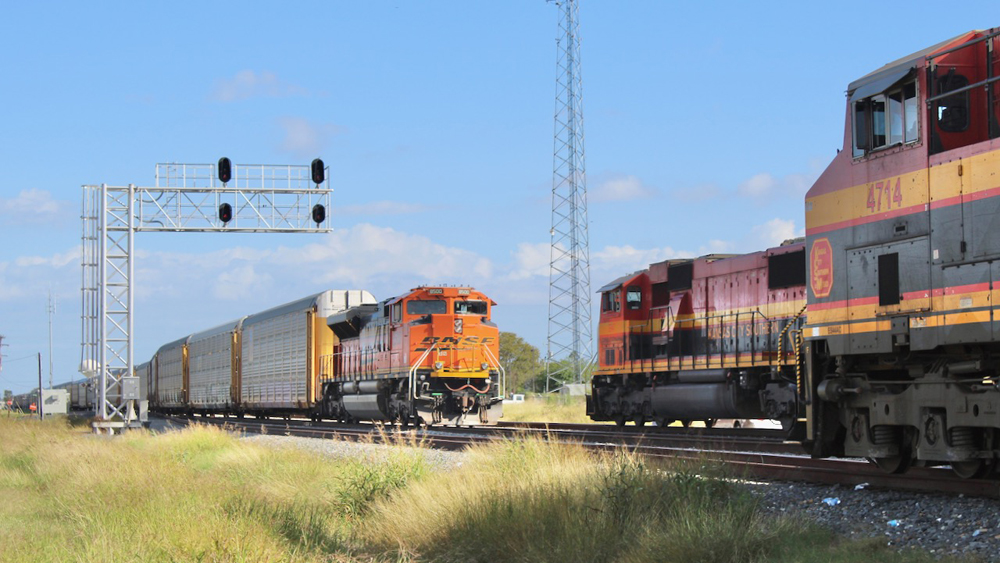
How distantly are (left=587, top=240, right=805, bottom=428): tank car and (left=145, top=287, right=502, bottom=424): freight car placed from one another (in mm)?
2951

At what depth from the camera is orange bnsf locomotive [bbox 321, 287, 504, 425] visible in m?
23.4

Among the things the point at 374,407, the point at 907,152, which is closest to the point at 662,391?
the point at 374,407

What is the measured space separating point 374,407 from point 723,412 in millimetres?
9434

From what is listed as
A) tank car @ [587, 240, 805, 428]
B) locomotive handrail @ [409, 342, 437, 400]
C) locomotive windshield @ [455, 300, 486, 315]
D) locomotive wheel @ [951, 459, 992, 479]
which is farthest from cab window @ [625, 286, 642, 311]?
locomotive wheel @ [951, 459, 992, 479]

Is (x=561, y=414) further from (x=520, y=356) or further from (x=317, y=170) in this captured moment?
(x=520, y=356)

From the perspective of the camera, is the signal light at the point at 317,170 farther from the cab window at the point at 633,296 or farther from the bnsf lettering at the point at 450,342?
the cab window at the point at 633,296

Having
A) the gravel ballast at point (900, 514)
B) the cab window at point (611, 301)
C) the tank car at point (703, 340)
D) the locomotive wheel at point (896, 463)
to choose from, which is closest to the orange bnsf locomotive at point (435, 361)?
the tank car at point (703, 340)

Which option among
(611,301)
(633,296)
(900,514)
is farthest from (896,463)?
(611,301)

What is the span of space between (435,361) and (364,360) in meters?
3.78

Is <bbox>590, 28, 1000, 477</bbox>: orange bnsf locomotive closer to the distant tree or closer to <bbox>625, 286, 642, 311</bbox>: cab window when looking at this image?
<bbox>625, 286, 642, 311</bbox>: cab window

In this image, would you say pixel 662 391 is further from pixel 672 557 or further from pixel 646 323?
pixel 672 557

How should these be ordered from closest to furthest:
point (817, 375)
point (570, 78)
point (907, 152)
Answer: point (907, 152) → point (817, 375) → point (570, 78)

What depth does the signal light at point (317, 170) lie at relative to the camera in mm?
28406

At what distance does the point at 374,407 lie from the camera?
25.2 meters
